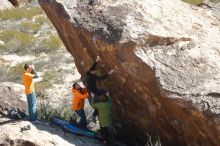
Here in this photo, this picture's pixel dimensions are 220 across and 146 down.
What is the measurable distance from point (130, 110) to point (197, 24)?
6.39 ft

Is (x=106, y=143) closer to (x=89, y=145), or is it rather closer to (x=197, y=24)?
(x=89, y=145)

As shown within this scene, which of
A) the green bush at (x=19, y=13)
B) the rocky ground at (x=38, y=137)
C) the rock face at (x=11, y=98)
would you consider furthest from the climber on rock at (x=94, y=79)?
the green bush at (x=19, y=13)

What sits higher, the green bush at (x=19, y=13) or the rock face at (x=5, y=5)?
the rock face at (x=5, y=5)

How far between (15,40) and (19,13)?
21.9 ft

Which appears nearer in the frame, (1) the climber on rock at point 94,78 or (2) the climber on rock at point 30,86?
(1) the climber on rock at point 94,78

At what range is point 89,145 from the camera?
30.3 feet

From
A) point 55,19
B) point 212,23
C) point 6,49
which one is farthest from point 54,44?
point 212,23

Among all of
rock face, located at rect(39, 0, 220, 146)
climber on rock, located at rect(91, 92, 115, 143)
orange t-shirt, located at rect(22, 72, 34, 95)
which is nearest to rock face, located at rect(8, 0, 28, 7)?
Answer: rock face, located at rect(39, 0, 220, 146)

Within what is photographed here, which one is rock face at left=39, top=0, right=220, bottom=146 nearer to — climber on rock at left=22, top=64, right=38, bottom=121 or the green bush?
climber on rock at left=22, top=64, right=38, bottom=121

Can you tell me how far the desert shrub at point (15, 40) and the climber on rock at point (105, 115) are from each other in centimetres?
1064

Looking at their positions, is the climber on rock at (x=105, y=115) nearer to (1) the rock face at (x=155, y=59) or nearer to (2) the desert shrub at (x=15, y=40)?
(1) the rock face at (x=155, y=59)

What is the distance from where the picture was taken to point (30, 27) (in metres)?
23.5

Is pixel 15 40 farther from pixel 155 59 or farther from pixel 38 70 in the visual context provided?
pixel 155 59

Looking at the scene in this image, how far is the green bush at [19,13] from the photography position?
26.7 m
